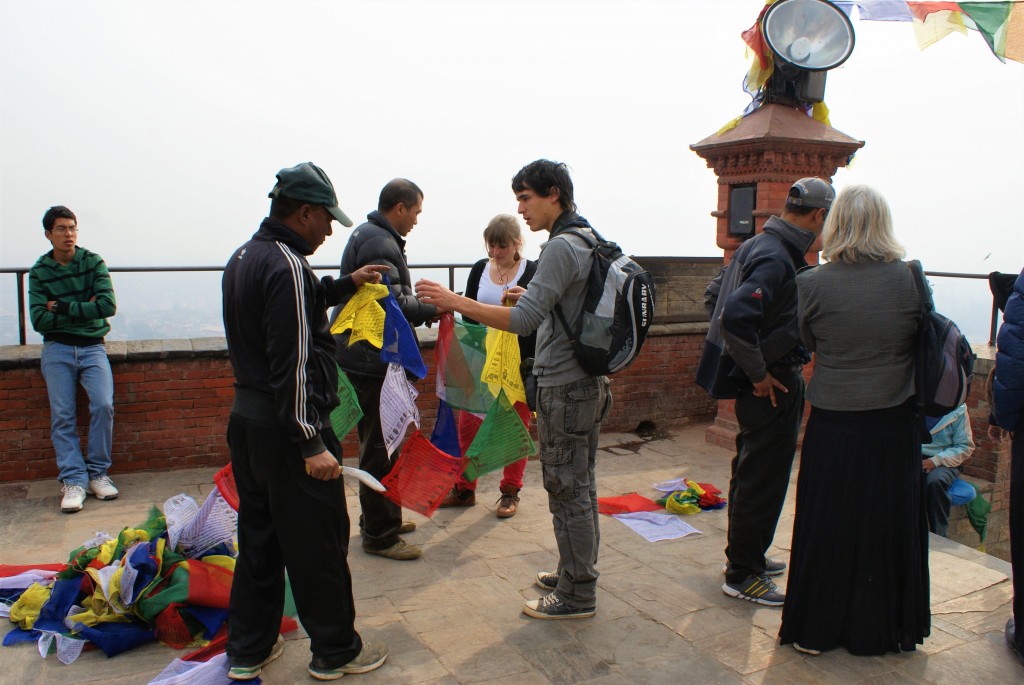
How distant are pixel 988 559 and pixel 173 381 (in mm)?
5751

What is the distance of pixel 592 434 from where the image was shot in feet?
13.0

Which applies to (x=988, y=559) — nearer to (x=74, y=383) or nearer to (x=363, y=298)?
(x=363, y=298)

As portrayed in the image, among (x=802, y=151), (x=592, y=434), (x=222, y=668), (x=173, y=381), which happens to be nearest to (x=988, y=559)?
(x=592, y=434)

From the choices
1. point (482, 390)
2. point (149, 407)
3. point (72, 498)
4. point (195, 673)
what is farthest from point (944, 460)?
point (72, 498)

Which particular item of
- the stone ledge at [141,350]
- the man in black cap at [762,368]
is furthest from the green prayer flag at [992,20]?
the stone ledge at [141,350]

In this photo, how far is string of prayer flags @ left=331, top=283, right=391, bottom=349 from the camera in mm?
3959

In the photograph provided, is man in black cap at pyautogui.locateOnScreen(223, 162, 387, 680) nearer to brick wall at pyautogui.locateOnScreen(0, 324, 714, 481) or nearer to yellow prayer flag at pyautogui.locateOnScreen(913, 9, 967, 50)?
brick wall at pyautogui.locateOnScreen(0, 324, 714, 481)

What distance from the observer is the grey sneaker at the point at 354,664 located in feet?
10.9

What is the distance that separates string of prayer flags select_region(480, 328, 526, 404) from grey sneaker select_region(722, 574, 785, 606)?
5.22 feet

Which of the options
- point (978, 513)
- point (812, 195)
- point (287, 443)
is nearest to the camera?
point (287, 443)

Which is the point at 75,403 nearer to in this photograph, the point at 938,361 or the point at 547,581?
the point at 547,581

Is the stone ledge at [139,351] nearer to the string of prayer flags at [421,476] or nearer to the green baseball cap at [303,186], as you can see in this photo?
the string of prayer flags at [421,476]

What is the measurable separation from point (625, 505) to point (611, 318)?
239 centimetres

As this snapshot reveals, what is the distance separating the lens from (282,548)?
3.19 m
